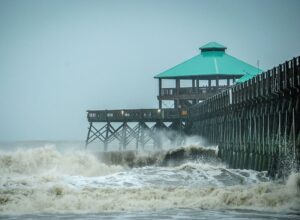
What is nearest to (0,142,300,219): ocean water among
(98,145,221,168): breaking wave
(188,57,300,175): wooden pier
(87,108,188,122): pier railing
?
(188,57,300,175): wooden pier

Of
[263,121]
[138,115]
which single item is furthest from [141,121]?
[263,121]

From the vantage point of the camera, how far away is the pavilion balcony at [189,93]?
7650cm

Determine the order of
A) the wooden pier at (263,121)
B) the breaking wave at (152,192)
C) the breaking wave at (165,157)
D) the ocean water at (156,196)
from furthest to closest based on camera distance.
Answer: the breaking wave at (165,157), the wooden pier at (263,121), the breaking wave at (152,192), the ocean water at (156,196)

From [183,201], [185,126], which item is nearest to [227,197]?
[183,201]

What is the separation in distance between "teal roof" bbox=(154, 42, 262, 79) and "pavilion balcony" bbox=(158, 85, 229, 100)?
51.1 inches

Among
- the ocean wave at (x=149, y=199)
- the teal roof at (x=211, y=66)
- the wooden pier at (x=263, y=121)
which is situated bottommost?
the ocean wave at (x=149, y=199)

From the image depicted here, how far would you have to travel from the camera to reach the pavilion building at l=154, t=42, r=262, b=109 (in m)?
76.8

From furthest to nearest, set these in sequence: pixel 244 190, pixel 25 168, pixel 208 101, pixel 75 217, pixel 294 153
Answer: pixel 208 101
pixel 25 168
pixel 294 153
pixel 244 190
pixel 75 217

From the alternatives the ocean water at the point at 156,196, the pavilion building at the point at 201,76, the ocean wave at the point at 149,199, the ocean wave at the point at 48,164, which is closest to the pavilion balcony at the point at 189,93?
the pavilion building at the point at 201,76

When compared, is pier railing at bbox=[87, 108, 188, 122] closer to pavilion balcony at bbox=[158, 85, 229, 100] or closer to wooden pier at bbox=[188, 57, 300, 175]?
pavilion balcony at bbox=[158, 85, 229, 100]

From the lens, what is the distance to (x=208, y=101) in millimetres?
60656

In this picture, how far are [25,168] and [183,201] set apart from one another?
20983 millimetres

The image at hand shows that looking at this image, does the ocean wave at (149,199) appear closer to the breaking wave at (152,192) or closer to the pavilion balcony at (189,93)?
the breaking wave at (152,192)

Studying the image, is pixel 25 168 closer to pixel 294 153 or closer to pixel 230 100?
pixel 230 100
